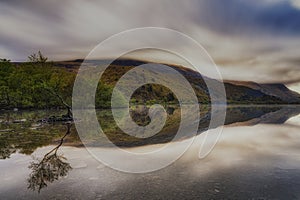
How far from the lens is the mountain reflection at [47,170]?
434 inches

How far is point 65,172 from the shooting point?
42.0 ft

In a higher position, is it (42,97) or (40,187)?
(42,97)

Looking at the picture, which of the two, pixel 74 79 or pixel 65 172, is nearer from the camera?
pixel 65 172

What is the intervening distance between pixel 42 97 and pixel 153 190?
286ft

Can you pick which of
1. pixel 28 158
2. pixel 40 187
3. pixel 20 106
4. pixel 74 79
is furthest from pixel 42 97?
pixel 40 187

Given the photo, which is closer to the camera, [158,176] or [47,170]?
Result: [158,176]

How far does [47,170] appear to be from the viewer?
13.2 meters

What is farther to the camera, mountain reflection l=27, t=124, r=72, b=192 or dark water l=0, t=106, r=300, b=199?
mountain reflection l=27, t=124, r=72, b=192

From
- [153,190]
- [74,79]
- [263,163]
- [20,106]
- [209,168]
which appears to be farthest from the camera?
[74,79]

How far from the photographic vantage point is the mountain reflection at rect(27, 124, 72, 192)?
11023 millimetres

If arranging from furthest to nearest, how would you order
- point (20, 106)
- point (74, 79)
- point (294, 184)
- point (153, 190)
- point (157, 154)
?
point (74, 79), point (20, 106), point (157, 154), point (294, 184), point (153, 190)

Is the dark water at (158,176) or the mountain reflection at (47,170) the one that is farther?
the mountain reflection at (47,170)

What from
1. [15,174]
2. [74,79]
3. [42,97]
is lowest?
[15,174]

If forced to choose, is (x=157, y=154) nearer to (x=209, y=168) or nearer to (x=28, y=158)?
(x=209, y=168)
